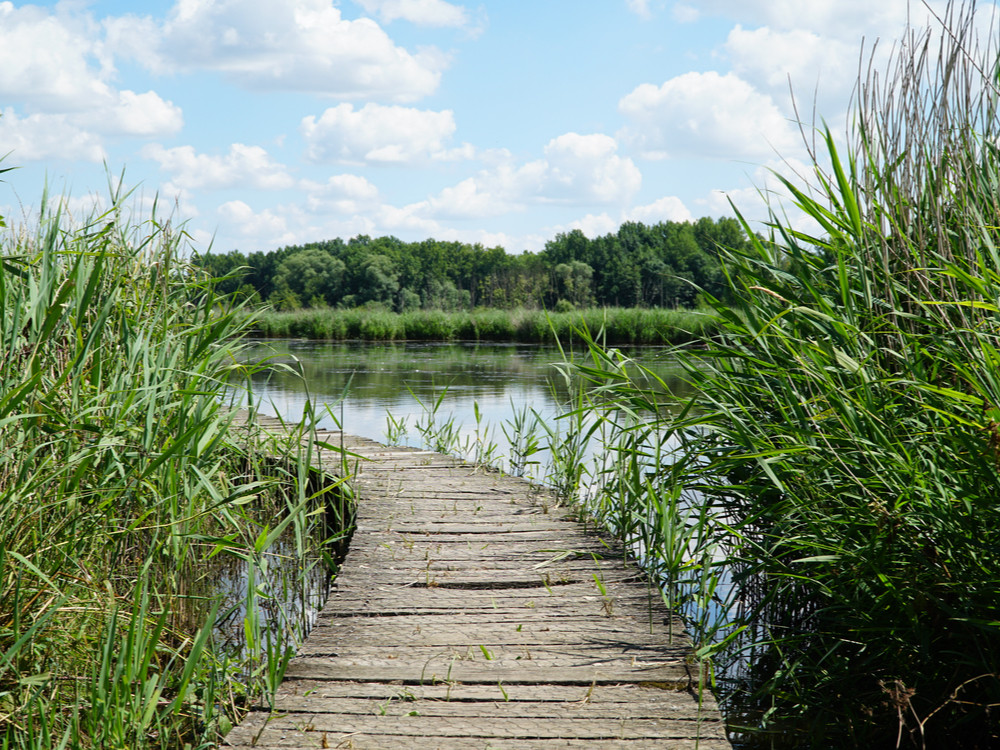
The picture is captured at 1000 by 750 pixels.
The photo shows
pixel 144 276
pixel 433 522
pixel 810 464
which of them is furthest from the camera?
pixel 433 522

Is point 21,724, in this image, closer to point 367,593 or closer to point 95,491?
point 95,491

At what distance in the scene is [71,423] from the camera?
2.13 meters

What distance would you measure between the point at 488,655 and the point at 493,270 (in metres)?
49.8

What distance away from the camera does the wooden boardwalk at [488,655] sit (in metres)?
1.96

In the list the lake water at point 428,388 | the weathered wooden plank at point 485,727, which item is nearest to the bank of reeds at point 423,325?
the lake water at point 428,388

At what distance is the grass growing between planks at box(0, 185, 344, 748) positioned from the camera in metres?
1.81

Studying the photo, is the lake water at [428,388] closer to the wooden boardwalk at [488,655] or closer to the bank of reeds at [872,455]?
the bank of reeds at [872,455]

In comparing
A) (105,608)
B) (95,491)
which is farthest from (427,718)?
(95,491)

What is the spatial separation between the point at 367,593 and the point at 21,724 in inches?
47.5

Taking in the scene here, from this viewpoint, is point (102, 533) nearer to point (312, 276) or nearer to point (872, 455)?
point (872, 455)

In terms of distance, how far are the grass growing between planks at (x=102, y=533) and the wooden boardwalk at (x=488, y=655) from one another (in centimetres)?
23

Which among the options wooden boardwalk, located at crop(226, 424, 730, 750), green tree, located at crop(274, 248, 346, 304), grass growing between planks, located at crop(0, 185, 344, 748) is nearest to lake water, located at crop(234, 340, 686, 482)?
wooden boardwalk, located at crop(226, 424, 730, 750)

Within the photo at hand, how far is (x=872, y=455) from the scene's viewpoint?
6.65 feet

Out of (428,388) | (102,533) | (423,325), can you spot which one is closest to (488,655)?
(102,533)
